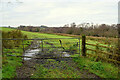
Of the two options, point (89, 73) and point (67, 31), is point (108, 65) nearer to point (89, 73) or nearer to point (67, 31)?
point (89, 73)

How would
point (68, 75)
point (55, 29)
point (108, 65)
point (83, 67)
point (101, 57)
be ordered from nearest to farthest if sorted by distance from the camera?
point (68, 75), point (108, 65), point (83, 67), point (101, 57), point (55, 29)

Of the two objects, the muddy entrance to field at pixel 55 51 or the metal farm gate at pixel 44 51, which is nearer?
the metal farm gate at pixel 44 51

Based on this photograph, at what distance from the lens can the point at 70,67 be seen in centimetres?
560

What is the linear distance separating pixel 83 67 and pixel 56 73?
5.11ft

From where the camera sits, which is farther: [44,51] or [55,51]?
[44,51]

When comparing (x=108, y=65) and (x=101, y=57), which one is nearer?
(x=108, y=65)

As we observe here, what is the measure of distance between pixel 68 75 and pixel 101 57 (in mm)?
2384

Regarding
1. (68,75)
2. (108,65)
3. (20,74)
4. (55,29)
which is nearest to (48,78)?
(68,75)

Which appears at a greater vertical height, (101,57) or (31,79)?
(101,57)

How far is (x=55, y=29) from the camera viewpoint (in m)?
22.8

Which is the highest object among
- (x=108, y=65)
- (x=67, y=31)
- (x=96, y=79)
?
(x=67, y=31)

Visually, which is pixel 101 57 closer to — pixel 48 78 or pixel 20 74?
pixel 48 78

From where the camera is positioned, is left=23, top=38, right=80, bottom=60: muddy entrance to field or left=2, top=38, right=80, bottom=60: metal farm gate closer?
left=2, top=38, right=80, bottom=60: metal farm gate

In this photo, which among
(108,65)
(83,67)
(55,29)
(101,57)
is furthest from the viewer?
(55,29)
